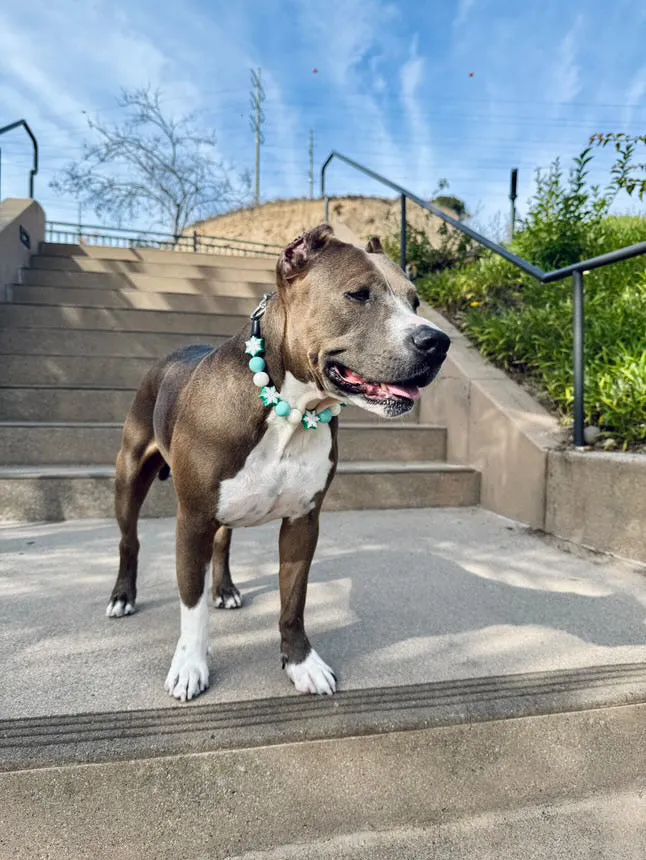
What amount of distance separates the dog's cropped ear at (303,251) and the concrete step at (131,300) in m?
4.20

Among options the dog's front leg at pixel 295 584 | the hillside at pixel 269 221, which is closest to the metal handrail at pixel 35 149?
the dog's front leg at pixel 295 584

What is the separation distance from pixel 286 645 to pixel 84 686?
1.88 feet

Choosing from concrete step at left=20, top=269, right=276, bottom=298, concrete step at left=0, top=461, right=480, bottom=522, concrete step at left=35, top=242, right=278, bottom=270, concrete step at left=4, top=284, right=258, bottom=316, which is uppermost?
concrete step at left=35, top=242, right=278, bottom=270

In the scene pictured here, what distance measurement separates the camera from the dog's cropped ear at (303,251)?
5.05 feet

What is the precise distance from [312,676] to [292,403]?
78cm

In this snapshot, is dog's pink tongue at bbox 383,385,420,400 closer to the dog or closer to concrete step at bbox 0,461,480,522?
the dog

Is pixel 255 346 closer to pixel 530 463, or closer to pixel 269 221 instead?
pixel 530 463

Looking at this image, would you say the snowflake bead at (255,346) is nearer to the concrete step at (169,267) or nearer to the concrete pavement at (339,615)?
the concrete pavement at (339,615)

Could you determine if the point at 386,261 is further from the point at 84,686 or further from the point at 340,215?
the point at 340,215

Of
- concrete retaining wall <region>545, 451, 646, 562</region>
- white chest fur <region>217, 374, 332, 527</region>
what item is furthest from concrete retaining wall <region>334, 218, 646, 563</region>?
white chest fur <region>217, 374, 332, 527</region>

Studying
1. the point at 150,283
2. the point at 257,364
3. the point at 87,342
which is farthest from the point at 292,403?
the point at 150,283

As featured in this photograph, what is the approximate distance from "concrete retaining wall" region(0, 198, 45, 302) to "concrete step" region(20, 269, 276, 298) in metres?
0.22

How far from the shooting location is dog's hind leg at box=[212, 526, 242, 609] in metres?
2.25

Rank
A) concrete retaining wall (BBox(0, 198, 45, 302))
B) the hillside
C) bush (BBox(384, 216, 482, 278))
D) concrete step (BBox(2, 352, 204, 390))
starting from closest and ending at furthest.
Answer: concrete step (BBox(2, 352, 204, 390)) < concrete retaining wall (BBox(0, 198, 45, 302)) < bush (BBox(384, 216, 482, 278)) < the hillside
